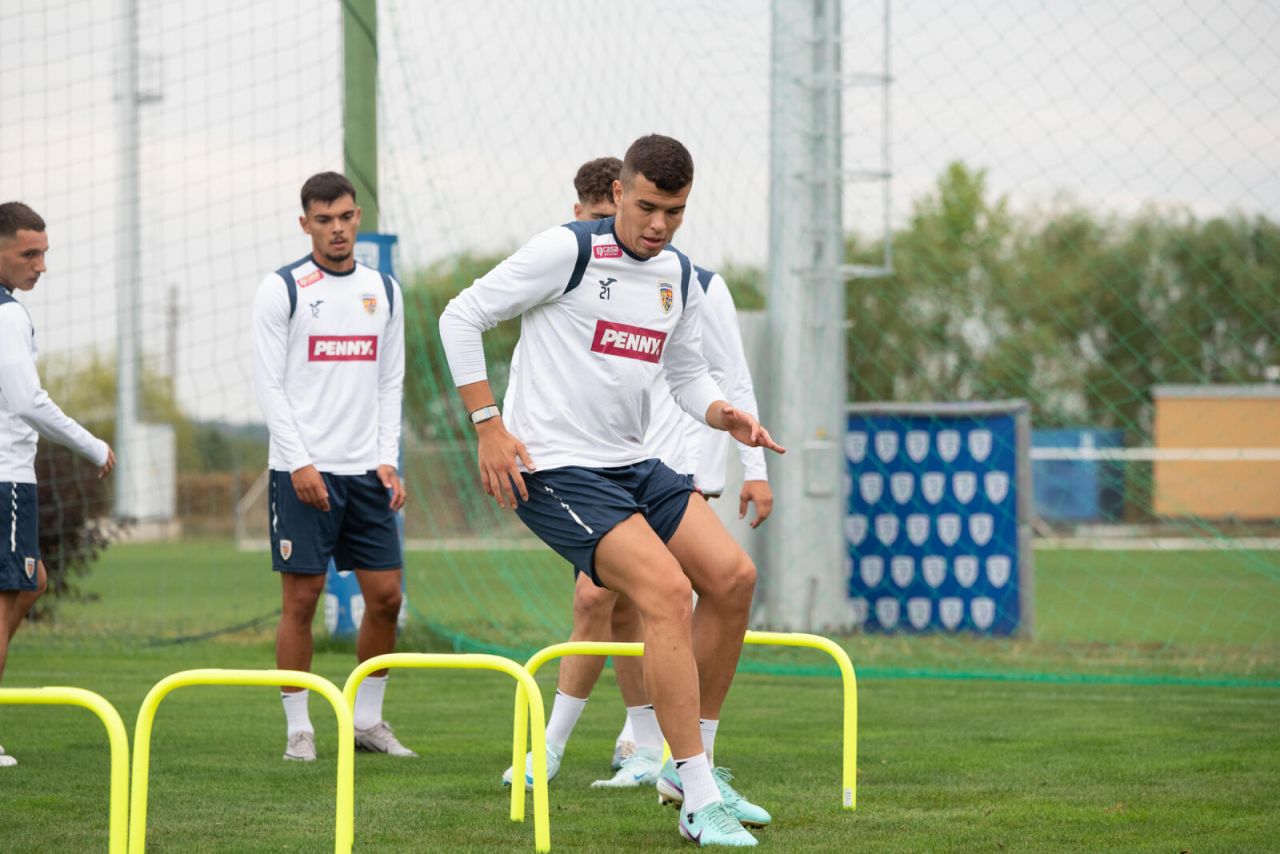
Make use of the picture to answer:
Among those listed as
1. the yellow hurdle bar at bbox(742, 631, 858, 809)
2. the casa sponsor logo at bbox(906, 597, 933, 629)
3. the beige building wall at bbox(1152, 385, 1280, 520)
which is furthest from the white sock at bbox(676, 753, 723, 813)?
the beige building wall at bbox(1152, 385, 1280, 520)

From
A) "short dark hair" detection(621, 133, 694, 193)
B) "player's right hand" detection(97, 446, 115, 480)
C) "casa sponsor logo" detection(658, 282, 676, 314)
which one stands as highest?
"short dark hair" detection(621, 133, 694, 193)

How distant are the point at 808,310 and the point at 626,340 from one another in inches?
293

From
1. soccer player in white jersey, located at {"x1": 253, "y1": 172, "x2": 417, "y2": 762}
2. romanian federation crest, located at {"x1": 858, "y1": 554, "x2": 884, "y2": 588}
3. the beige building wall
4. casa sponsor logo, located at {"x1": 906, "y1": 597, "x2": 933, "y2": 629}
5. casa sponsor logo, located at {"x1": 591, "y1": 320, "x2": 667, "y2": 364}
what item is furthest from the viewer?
the beige building wall

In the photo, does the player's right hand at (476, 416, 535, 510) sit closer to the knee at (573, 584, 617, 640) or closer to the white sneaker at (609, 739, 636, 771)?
the knee at (573, 584, 617, 640)

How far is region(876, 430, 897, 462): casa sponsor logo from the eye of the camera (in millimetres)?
12648

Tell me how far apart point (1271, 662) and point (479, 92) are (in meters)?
6.82

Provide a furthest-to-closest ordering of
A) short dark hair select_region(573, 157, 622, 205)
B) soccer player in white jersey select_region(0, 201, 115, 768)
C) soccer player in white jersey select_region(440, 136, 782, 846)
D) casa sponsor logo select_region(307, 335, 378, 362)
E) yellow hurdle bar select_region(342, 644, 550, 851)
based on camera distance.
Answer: casa sponsor logo select_region(307, 335, 378, 362) < soccer player in white jersey select_region(0, 201, 115, 768) < short dark hair select_region(573, 157, 622, 205) < soccer player in white jersey select_region(440, 136, 782, 846) < yellow hurdle bar select_region(342, 644, 550, 851)

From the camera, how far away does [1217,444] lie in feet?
101

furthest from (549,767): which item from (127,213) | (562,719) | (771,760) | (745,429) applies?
(127,213)

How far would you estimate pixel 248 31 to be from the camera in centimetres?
1163

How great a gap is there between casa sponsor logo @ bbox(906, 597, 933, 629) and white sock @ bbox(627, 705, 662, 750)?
260 inches

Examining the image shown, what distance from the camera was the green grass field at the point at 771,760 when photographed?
4.95m

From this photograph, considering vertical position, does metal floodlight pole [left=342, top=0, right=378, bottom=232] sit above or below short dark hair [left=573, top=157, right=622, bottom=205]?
above

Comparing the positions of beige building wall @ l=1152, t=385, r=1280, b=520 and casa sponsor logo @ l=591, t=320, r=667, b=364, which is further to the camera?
beige building wall @ l=1152, t=385, r=1280, b=520
